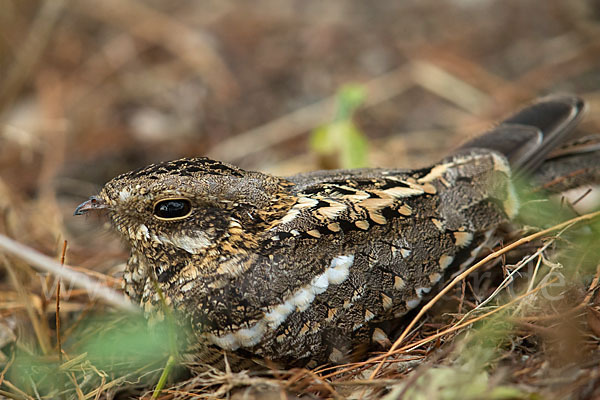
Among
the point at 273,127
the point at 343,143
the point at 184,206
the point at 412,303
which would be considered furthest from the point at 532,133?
the point at 273,127

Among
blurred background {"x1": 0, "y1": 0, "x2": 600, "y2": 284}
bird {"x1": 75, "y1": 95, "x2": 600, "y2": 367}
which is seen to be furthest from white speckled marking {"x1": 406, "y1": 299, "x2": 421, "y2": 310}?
blurred background {"x1": 0, "y1": 0, "x2": 600, "y2": 284}

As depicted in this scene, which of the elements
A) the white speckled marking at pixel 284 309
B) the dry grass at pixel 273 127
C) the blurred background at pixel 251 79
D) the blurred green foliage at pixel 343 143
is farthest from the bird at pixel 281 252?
the blurred background at pixel 251 79

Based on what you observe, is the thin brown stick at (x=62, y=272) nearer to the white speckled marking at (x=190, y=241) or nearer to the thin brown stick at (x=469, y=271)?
the white speckled marking at (x=190, y=241)

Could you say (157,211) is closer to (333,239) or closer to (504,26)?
(333,239)

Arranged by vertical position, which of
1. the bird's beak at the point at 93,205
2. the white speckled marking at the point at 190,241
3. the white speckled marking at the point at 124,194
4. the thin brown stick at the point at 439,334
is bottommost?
the thin brown stick at the point at 439,334

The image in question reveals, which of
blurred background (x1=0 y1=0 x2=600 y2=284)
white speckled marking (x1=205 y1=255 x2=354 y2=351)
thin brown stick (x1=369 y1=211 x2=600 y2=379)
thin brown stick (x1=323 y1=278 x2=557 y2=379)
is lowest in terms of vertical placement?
thin brown stick (x1=323 y1=278 x2=557 y2=379)

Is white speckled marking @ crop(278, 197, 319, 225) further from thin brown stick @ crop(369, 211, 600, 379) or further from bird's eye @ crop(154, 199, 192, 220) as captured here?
thin brown stick @ crop(369, 211, 600, 379)

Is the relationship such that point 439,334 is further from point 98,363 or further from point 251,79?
point 251,79
